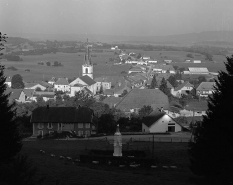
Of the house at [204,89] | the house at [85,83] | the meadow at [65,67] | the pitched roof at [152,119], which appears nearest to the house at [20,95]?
the house at [85,83]

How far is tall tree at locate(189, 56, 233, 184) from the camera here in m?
13.7

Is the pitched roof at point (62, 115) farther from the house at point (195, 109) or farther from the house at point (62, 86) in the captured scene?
the house at point (62, 86)

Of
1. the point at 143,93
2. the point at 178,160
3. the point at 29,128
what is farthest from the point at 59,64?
the point at 178,160

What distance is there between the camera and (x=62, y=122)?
33.6 meters

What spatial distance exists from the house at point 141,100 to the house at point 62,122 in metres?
13.5

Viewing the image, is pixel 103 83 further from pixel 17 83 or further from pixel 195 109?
pixel 195 109

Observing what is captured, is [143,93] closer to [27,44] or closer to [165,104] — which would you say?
[165,104]

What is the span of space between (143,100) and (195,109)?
18.0ft

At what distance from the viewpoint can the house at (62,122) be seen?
33531 mm

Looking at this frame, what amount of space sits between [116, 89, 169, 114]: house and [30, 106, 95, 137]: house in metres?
13.5

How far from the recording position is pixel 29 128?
35.0 m

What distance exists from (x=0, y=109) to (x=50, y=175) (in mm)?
2251

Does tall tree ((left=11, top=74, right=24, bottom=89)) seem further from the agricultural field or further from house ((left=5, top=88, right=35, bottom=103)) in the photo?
house ((left=5, top=88, right=35, bottom=103))

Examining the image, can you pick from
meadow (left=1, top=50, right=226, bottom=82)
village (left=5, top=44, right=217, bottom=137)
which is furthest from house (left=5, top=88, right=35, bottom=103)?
meadow (left=1, top=50, right=226, bottom=82)
